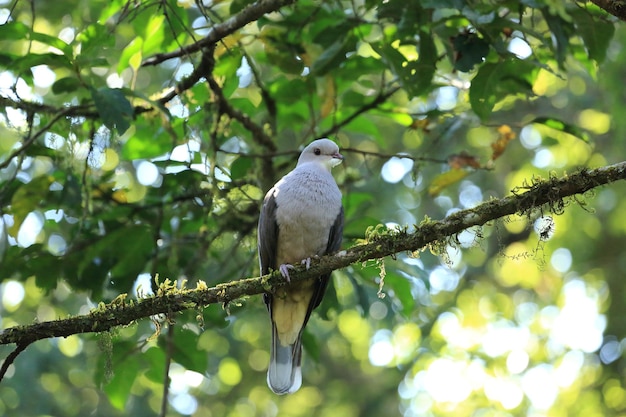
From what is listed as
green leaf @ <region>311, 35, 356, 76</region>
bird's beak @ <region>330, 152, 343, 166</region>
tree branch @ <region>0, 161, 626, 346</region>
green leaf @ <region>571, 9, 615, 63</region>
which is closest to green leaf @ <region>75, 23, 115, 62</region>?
green leaf @ <region>311, 35, 356, 76</region>

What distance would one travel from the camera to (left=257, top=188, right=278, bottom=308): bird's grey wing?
4.70 m

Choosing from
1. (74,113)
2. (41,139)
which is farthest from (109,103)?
(41,139)

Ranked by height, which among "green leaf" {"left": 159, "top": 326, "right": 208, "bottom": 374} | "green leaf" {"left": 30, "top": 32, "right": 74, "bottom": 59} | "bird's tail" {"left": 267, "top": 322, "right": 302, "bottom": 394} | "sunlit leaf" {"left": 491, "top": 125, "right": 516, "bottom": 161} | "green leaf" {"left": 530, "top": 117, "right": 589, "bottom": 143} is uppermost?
"green leaf" {"left": 30, "top": 32, "right": 74, "bottom": 59}

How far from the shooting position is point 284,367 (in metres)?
5.00

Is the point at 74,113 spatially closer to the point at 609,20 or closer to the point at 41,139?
the point at 41,139

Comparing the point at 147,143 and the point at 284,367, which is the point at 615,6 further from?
the point at 147,143

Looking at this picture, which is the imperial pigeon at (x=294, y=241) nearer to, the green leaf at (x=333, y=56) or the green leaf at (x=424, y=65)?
the green leaf at (x=333, y=56)

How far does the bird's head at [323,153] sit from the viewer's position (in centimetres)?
530

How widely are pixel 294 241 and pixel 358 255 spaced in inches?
50.3

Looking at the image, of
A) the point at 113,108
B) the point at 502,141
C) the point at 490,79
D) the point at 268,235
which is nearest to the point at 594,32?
the point at 490,79

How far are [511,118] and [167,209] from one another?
5335 mm

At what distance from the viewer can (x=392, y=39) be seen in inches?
188

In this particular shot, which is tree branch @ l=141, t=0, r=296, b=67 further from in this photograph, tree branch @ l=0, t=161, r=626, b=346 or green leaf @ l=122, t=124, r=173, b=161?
tree branch @ l=0, t=161, r=626, b=346

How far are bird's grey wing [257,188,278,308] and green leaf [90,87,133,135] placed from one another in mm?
1084
